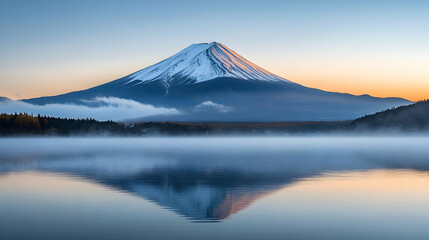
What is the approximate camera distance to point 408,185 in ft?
93.7

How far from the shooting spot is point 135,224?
709 inches

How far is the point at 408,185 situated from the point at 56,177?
18292 mm

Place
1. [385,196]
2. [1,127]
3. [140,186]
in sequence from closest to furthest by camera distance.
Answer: [385,196] → [140,186] → [1,127]

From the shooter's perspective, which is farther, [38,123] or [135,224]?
[38,123]

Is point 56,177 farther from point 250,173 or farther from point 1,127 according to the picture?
point 1,127

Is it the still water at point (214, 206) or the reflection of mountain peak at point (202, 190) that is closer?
Answer: the still water at point (214, 206)

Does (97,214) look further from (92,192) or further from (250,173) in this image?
(250,173)

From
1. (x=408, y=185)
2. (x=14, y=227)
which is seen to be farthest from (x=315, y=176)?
(x=14, y=227)

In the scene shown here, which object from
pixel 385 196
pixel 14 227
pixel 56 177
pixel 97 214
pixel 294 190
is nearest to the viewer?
pixel 14 227

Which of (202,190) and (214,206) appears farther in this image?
(202,190)

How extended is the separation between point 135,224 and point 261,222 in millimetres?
3719

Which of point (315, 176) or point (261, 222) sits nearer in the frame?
point (261, 222)

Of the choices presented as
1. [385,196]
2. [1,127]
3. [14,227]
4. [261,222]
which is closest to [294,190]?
[385,196]

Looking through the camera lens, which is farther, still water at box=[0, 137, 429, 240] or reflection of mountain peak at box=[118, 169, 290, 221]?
reflection of mountain peak at box=[118, 169, 290, 221]
